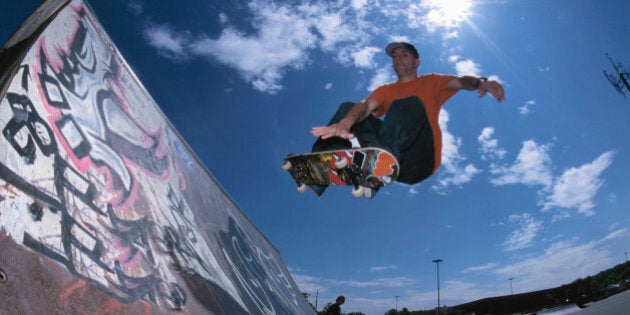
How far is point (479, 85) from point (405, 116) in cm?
86

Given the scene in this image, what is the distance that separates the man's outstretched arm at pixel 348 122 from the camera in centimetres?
386

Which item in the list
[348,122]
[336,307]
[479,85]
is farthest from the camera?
[336,307]

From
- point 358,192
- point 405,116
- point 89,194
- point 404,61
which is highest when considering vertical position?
point 404,61

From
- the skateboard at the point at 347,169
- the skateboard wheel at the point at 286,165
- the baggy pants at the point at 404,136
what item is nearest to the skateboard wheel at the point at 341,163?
the skateboard at the point at 347,169

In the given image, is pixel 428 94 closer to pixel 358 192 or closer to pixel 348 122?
pixel 348 122

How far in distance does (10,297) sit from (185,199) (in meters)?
3.04

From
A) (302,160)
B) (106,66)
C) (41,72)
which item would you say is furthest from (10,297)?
(302,160)

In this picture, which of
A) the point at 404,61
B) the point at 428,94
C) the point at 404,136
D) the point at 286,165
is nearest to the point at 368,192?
the point at 404,136

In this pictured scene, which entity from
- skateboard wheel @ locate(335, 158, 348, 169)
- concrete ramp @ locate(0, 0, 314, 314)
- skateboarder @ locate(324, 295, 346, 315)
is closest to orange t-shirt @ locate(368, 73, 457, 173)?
skateboard wheel @ locate(335, 158, 348, 169)

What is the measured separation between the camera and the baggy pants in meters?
4.10

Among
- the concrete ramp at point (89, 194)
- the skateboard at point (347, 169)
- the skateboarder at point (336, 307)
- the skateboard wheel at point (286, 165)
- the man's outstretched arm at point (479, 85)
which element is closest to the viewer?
the concrete ramp at point (89, 194)

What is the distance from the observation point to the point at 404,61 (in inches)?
172

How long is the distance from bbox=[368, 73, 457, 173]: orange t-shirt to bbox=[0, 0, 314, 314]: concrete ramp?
9.19ft

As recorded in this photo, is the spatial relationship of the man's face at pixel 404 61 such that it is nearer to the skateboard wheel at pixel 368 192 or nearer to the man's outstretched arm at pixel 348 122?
the man's outstretched arm at pixel 348 122
